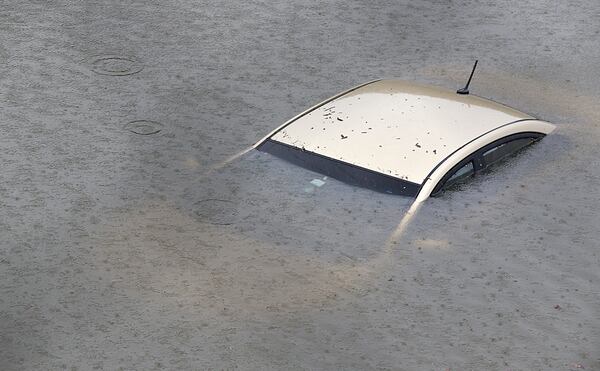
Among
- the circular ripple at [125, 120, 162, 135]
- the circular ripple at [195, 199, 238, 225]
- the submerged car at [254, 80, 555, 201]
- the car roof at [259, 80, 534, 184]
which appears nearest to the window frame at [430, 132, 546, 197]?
the submerged car at [254, 80, 555, 201]

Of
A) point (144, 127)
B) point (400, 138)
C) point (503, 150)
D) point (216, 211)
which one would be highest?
point (400, 138)

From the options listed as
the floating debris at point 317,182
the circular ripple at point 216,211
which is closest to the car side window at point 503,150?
the floating debris at point 317,182

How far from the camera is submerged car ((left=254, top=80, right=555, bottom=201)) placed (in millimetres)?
10312

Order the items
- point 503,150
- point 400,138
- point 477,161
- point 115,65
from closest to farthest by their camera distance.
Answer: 1. point 400,138
2. point 477,161
3. point 503,150
4. point 115,65

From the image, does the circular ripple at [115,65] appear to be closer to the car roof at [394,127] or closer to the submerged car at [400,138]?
the submerged car at [400,138]

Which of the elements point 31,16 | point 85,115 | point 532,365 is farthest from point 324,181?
point 31,16

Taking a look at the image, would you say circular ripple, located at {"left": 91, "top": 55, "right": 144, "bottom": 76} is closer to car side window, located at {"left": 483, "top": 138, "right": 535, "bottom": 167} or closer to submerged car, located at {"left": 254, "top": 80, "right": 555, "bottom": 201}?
submerged car, located at {"left": 254, "top": 80, "right": 555, "bottom": 201}

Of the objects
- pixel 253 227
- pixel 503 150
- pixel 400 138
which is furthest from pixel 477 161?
pixel 253 227

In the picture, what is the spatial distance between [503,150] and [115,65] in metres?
5.95

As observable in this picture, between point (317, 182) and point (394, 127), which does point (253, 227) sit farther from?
point (394, 127)

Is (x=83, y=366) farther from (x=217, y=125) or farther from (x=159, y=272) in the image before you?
(x=217, y=125)

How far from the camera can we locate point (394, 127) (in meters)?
10.6

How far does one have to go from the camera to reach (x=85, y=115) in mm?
12898

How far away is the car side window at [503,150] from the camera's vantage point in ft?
36.3
